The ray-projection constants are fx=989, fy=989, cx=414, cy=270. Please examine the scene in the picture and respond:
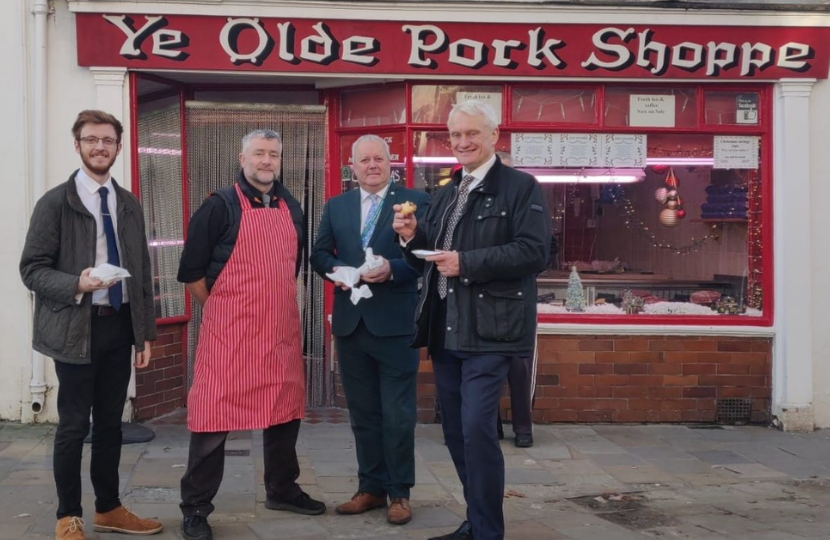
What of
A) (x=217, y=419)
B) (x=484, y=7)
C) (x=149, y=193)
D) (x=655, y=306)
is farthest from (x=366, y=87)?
(x=217, y=419)

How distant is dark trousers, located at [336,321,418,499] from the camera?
523 cm

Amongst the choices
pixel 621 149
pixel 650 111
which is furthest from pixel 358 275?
pixel 650 111

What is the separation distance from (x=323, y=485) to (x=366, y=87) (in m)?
3.46

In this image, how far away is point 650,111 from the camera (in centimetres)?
802

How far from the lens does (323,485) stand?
6035mm

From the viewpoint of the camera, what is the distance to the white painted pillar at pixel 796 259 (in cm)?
782

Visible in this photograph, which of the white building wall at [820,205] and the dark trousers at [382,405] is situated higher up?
the white building wall at [820,205]

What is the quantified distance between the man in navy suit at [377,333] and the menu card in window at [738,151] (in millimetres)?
3684

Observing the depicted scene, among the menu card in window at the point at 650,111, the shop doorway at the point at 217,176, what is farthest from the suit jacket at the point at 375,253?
the menu card in window at the point at 650,111

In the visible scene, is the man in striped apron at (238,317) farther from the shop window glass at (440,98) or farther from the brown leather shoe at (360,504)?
the shop window glass at (440,98)

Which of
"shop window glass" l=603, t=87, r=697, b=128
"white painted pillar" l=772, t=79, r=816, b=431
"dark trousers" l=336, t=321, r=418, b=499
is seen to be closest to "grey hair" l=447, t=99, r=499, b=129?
"dark trousers" l=336, t=321, r=418, b=499

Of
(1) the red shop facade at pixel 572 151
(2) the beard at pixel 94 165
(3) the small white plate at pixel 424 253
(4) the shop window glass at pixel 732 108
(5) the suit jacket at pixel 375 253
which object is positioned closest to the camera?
(3) the small white plate at pixel 424 253

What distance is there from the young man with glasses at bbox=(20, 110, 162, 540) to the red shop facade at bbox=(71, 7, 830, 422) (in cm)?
279

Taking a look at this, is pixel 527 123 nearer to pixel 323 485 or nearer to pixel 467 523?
pixel 323 485
